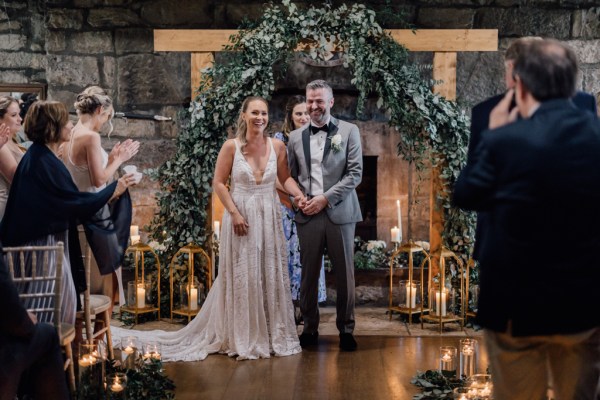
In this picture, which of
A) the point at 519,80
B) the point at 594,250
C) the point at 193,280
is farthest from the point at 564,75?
the point at 193,280

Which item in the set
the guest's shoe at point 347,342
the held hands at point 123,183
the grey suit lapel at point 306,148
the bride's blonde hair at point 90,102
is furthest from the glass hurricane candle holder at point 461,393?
the bride's blonde hair at point 90,102

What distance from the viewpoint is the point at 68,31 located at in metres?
6.82

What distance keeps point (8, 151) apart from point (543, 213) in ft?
10.9

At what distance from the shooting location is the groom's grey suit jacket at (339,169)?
5164mm

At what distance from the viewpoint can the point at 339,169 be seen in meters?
5.23

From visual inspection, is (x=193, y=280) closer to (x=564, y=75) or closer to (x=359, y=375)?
(x=359, y=375)

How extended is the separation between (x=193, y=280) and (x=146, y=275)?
30.1 inches

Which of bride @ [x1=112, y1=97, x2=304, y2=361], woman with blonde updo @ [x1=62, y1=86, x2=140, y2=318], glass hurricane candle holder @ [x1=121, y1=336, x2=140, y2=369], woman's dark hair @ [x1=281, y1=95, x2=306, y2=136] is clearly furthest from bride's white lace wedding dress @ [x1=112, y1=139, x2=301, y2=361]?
woman's dark hair @ [x1=281, y1=95, x2=306, y2=136]

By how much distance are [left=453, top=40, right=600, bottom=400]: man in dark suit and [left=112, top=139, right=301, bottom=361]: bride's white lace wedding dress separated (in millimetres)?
2827

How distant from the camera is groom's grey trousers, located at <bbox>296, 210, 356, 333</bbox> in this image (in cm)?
517

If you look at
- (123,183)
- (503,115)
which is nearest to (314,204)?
(123,183)

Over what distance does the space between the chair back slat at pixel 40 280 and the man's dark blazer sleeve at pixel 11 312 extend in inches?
13.2

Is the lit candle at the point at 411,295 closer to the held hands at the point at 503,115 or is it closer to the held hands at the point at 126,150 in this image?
the held hands at the point at 126,150

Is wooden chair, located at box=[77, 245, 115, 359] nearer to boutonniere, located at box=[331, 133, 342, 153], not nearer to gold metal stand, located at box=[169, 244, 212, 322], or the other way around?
gold metal stand, located at box=[169, 244, 212, 322]
